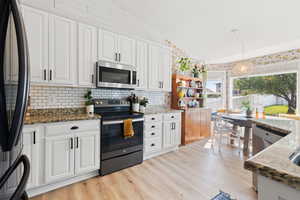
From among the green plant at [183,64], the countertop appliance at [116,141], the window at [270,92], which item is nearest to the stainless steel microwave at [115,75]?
the countertop appliance at [116,141]

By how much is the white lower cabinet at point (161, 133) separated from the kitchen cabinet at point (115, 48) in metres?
1.20

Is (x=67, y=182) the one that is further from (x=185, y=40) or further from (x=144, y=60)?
(x=185, y=40)

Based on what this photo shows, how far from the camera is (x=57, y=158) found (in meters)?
1.83

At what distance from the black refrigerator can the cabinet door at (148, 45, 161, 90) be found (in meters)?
2.60

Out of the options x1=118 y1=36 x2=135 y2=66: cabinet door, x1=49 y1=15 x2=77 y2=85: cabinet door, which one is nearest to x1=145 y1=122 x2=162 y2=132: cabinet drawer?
x1=118 y1=36 x2=135 y2=66: cabinet door

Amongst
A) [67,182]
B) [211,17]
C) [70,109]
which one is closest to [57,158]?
[67,182]

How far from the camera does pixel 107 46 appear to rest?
2.51 metres

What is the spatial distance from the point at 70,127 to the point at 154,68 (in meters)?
2.07

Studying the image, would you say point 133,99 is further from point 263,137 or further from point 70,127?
point 263,137

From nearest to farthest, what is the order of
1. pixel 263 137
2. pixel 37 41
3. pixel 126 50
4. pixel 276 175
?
pixel 276 175
pixel 263 137
pixel 37 41
pixel 126 50

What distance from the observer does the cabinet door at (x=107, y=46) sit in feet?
7.99

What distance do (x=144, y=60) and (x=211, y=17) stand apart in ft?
5.08

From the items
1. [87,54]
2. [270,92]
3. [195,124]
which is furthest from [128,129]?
[270,92]

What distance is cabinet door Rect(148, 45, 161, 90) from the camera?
3176 mm
